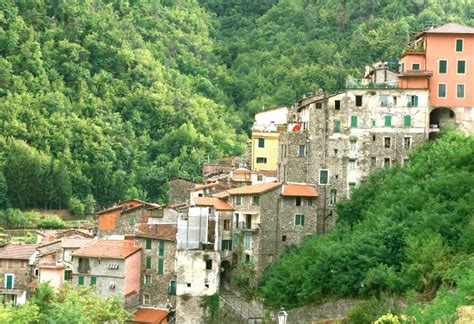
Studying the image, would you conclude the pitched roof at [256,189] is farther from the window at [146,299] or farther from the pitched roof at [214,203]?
the window at [146,299]

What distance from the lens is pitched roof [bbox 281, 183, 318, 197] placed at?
74.6 m

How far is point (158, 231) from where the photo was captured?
78.2 meters

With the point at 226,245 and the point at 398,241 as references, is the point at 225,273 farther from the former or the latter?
the point at 398,241

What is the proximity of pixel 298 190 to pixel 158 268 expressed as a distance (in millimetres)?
10139

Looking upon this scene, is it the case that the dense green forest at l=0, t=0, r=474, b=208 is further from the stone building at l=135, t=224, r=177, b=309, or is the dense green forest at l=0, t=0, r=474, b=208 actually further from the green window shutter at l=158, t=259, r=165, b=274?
the green window shutter at l=158, t=259, r=165, b=274

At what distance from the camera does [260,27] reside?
7283 inches

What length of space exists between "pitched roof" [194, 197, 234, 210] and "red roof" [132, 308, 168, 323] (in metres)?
7.02

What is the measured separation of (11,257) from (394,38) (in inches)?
2669

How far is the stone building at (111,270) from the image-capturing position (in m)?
76.1

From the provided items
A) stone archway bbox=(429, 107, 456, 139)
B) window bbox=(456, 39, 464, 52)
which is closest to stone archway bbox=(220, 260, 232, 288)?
stone archway bbox=(429, 107, 456, 139)

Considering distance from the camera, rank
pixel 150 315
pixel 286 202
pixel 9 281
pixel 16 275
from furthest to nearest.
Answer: pixel 16 275, pixel 9 281, pixel 150 315, pixel 286 202

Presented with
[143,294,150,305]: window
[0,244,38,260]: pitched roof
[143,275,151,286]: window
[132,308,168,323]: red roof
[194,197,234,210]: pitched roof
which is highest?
[194,197,234,210]: pitched roof

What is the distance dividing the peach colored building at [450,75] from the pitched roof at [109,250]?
19865mm

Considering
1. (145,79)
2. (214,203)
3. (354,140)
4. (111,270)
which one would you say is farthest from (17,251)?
(145,79)
